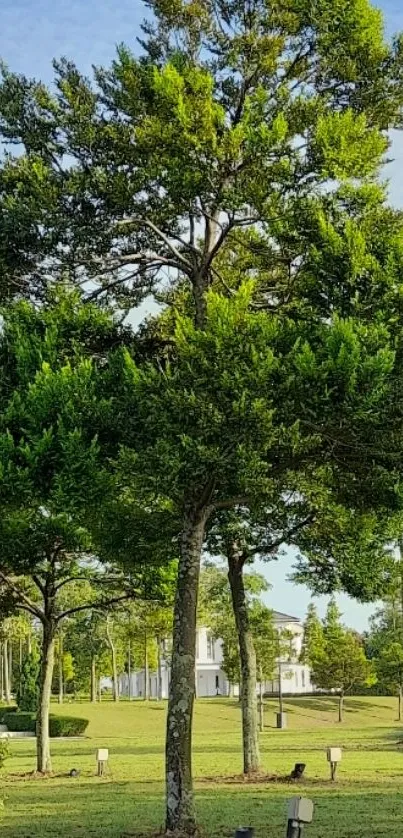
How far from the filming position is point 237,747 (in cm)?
3172

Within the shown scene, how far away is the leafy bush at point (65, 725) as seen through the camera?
37781mm

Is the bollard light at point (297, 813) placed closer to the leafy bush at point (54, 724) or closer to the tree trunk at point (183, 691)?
the tree trunk at point (183, 691)

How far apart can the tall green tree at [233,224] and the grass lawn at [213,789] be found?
1.89 m

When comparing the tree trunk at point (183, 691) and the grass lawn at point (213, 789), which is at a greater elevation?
the tree trunk at point (183, 691)

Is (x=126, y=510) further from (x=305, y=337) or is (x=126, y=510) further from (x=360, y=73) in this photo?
(x=360, y=73)

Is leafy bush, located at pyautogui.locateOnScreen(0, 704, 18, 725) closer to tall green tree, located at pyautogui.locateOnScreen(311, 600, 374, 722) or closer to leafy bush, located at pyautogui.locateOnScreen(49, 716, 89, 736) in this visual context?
Answer: leafy bush, located at pyautogui.locateOnScreen(49, 716, 89, 736)

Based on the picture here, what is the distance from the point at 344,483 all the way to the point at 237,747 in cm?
1945

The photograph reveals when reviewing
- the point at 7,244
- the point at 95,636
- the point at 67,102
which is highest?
the point at 67,102

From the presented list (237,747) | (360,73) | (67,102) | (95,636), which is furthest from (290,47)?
(95,636)

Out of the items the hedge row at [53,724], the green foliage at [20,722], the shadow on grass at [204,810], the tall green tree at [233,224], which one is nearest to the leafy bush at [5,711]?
the hedge row at [53,724]

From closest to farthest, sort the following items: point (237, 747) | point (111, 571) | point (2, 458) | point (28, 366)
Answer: point (2, 458) → point (28, 366) → point (111, 571) → point (237, 747)

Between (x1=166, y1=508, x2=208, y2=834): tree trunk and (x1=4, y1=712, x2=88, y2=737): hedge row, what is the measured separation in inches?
1056

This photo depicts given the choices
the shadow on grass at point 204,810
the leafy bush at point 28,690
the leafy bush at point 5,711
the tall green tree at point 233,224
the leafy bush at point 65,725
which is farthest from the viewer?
the leafy bush at point 28,690

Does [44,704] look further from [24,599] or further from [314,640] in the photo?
[314,640]
